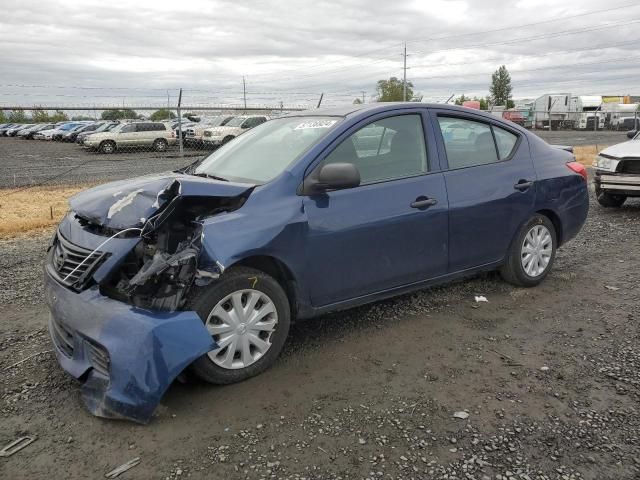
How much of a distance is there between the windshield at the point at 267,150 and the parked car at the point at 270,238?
18 millimetres

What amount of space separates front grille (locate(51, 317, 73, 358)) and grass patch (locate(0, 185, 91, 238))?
15.0 feet

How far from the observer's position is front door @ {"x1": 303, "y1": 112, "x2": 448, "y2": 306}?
368 cm

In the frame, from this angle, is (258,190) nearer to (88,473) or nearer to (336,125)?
(336,125)

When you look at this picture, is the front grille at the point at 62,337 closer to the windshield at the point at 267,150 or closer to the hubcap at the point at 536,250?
the windshield at the point at 267,150

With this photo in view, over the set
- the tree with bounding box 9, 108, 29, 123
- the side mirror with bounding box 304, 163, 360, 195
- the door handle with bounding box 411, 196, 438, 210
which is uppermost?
the tree with bounding box 9, 108, 29, 123

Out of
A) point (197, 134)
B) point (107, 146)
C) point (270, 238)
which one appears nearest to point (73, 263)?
point (270, 238)

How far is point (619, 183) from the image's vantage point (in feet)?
28.6

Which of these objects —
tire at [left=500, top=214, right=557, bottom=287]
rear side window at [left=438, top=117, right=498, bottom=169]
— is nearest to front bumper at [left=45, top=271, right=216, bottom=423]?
rear side window at [left=438, top=117, right=498, bottom=169]

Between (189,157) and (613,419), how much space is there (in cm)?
1896

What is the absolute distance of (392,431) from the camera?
2.92 meters

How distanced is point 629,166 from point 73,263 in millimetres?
8408

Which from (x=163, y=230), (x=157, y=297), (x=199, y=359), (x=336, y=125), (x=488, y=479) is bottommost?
(x=488, y=479)

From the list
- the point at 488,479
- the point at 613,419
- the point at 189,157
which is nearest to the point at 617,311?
the point at 613,419

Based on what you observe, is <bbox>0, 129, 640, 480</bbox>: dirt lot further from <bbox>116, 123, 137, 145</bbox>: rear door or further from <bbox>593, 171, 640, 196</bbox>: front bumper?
<bbox>116, 123, 137, 145</bbox>: rear door
